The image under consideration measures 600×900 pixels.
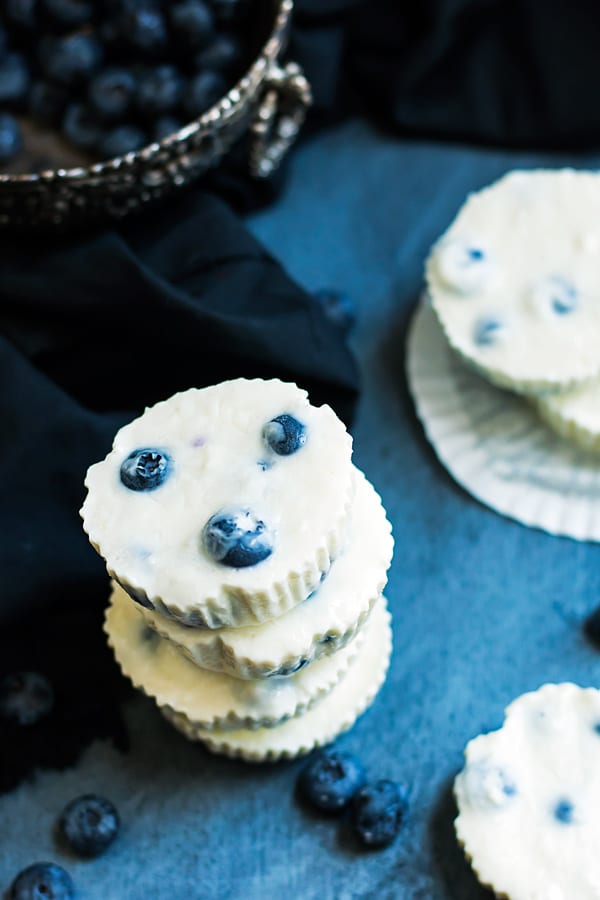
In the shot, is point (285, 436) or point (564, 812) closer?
point (285, 436)

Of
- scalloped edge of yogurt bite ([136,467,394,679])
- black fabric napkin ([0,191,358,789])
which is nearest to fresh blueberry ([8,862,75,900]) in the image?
black fabric napkin ([0,191,358,789])

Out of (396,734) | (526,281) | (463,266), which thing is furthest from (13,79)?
(396,734)

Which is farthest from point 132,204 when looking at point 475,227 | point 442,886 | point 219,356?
point 442,886

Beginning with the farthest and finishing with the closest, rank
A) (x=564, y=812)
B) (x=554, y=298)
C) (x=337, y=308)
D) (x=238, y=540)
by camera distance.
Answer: (x=337, y=308), (x=554, y=298), (x=564, y=812), (x=238, y=540)

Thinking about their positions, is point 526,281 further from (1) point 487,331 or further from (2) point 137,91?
(2) point 137,91

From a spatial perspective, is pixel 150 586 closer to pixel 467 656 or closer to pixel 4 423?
pixel 4 423

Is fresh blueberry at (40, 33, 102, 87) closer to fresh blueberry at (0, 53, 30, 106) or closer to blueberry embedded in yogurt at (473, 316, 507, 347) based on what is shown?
fresh blueberry at (0, 53, 30, 106)

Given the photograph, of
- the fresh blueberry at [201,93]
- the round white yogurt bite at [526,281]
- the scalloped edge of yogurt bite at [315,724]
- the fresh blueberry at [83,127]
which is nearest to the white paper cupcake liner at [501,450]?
the round white yogurt bite at [526,281]
